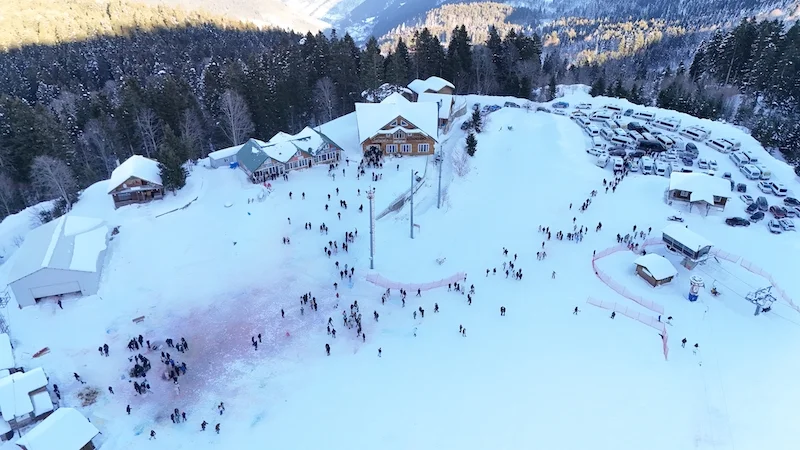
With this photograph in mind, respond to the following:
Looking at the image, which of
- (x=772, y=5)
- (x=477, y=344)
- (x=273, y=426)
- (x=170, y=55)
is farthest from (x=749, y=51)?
(x=772, y=5)

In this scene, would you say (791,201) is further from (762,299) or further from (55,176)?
(55,176)

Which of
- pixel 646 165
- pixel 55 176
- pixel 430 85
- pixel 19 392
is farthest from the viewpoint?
pixel 430 85

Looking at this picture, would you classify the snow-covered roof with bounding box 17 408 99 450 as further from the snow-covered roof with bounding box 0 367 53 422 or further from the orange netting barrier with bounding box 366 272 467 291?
the orange netting barrier with bounding box 366 272 467 291

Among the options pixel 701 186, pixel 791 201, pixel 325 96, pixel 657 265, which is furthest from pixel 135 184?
pixel 791 201

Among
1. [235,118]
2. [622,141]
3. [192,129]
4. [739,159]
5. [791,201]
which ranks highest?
[235,118]

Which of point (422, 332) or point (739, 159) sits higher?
point (739, 159)

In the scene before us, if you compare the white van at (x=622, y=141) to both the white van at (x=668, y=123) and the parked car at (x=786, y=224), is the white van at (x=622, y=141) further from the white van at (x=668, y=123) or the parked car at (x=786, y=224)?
the parked car at (x=786, y=224)
